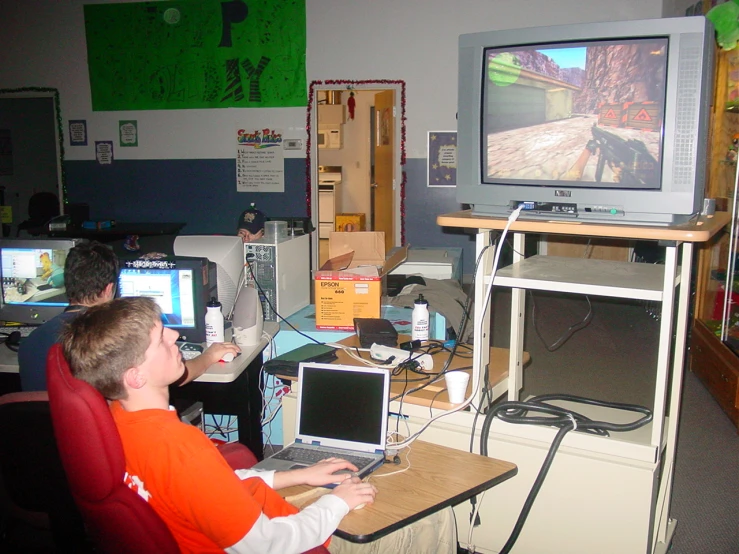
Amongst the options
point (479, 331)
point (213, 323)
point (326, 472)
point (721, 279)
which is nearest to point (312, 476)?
point (326, 472)

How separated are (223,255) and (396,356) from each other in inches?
38.1

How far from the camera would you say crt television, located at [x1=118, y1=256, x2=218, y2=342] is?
2725 mm

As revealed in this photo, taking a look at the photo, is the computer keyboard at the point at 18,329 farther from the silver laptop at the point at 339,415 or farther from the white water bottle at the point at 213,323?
the silver laptop at the point at 339,415

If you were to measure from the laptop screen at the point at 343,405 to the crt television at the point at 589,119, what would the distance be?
26.2 inches

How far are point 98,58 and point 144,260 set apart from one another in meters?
4.95

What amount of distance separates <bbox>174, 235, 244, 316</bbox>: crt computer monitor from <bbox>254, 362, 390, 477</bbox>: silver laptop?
1053 mm

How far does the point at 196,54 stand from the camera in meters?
6.60

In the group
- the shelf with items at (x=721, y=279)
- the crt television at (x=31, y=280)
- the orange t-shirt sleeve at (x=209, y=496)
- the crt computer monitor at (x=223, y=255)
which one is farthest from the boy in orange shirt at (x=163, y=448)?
the shelf with items at (x=721, y=279)

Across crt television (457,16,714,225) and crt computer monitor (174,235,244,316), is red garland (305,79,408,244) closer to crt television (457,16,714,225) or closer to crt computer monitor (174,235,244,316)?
crt computer monitor (174,235,244,316)

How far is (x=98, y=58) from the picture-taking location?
6773mm

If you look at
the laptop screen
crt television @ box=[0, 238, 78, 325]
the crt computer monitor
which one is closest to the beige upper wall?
the crt computer monitor

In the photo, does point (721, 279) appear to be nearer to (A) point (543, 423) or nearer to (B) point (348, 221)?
(A) point (543, 423)

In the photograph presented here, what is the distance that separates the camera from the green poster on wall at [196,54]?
6.45m

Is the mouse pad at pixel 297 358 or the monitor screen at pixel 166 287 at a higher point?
the monitor screen at pixel 166 287
